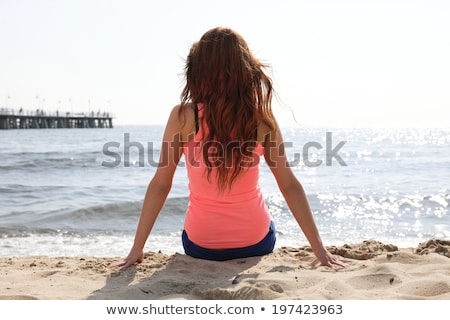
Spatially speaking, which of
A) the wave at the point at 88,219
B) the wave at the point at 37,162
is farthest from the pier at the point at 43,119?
the wave at the point at 88,219

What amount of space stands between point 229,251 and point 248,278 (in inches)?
17.7

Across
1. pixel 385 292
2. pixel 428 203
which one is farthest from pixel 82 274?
pixel 428 203

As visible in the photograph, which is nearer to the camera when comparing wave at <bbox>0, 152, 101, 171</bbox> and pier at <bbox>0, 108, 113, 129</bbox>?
wave at <bbox>0, 152, 101, 171</bbox>

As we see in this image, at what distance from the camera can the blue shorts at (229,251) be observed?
10.2 ft

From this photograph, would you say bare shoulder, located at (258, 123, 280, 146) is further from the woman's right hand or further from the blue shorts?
the woman's right hand

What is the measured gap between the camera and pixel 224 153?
2.87 m

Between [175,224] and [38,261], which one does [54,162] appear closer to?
[175,224]

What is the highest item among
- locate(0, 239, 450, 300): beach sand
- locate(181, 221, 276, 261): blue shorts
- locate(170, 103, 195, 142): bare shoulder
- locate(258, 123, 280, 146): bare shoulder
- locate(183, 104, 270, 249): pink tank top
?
locate(170, 103, 195, 142): bare shoulder

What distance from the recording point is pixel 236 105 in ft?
9.34

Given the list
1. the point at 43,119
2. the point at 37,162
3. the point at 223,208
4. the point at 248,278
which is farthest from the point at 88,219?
the point at 43,119

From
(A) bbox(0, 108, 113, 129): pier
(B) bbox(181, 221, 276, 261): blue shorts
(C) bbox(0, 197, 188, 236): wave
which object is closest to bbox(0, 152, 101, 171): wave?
(C) bbox(0, 197, 188, 236): wave

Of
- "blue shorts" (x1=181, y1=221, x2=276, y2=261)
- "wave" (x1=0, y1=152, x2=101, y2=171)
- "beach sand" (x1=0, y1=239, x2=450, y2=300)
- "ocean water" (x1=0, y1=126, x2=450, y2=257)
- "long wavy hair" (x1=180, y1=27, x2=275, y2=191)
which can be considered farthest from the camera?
"wave" (x1=0, y1=152, x2=101, y2=171)

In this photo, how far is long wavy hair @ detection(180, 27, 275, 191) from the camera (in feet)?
9.23
